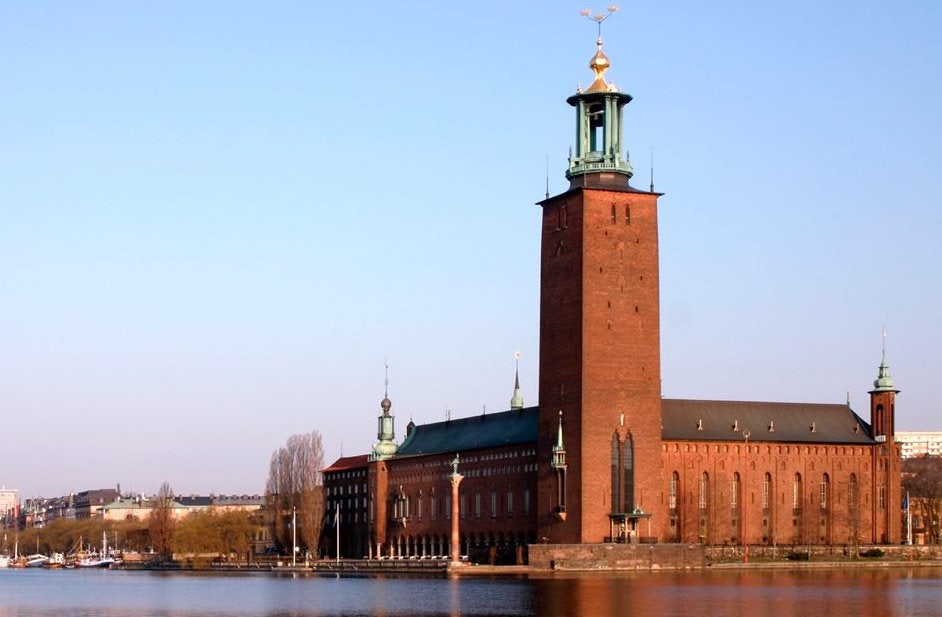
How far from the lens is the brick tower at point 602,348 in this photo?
9638cm

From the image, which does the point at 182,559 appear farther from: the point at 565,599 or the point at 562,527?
the point at 565,599

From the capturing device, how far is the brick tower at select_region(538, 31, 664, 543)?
9638 centimetres

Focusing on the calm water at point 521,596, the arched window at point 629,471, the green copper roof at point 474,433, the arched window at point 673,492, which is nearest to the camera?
the calm water at point 521,596

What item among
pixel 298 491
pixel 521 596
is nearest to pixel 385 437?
pixel 298 491

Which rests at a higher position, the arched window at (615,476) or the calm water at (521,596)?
the arched window at (615,476)

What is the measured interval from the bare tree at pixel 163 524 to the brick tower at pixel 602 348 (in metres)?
53.6

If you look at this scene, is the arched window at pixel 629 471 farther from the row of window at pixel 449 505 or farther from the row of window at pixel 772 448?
the row of window at pixel 449 505

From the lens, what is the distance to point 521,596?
66812 mm

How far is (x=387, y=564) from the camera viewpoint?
109 m

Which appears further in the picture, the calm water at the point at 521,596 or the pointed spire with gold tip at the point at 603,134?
the pointed spire with gold tip at the point at 603,134

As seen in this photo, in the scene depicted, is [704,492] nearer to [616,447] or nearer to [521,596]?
[616,447]

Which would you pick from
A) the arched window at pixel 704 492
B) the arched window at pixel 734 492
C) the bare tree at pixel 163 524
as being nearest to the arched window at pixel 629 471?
the arched window at pixel 704 492

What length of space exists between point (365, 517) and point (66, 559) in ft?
186

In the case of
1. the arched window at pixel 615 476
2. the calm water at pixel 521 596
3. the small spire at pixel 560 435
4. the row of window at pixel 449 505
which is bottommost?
the calm water at pixel 521 596
